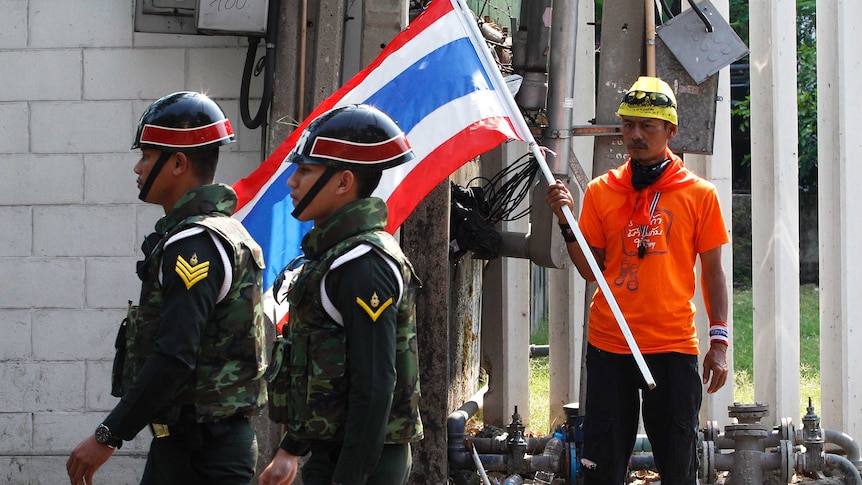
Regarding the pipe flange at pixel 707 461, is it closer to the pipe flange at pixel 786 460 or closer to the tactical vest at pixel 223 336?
the pipe flange at pixel 786 460

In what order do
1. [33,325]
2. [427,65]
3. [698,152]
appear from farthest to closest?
[33,325]
[698,152]
[427,65]

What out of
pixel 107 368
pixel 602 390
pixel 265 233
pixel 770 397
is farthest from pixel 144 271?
pixel 770 397

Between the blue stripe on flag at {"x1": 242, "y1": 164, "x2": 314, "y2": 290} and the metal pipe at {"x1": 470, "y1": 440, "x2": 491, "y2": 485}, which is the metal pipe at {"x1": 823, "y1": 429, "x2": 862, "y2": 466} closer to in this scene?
the metal pipe at {"x1": 470, "y1": 440, "x2": 491, "y2": 485}

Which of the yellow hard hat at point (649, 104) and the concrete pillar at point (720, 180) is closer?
the yellow hard hat at point (649, 104)

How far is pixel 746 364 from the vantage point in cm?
1179

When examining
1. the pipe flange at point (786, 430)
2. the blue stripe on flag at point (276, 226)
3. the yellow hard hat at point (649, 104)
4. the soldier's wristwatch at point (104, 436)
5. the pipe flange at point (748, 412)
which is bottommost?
the pipe flange at point (786, 430)

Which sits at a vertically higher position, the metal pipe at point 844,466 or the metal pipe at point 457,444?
the metal pipe at point 457,444

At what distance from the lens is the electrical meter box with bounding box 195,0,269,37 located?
6.09m

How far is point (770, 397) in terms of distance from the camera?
22.3ft

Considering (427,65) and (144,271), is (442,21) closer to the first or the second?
(427,65)

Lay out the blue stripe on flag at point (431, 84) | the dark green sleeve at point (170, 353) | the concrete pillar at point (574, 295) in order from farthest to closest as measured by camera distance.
Answer: the concrete pillar at point (574, 295)
the blue stripe on flag at point (431, 84)
the dark green sleeve at point (170, 353)

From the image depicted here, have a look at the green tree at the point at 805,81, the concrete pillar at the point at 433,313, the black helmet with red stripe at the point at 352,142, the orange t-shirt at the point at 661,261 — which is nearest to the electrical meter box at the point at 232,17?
the concrete pillar at the point at 433,313

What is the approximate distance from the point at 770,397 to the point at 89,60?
4150mm

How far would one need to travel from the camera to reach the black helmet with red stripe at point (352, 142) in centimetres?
357
